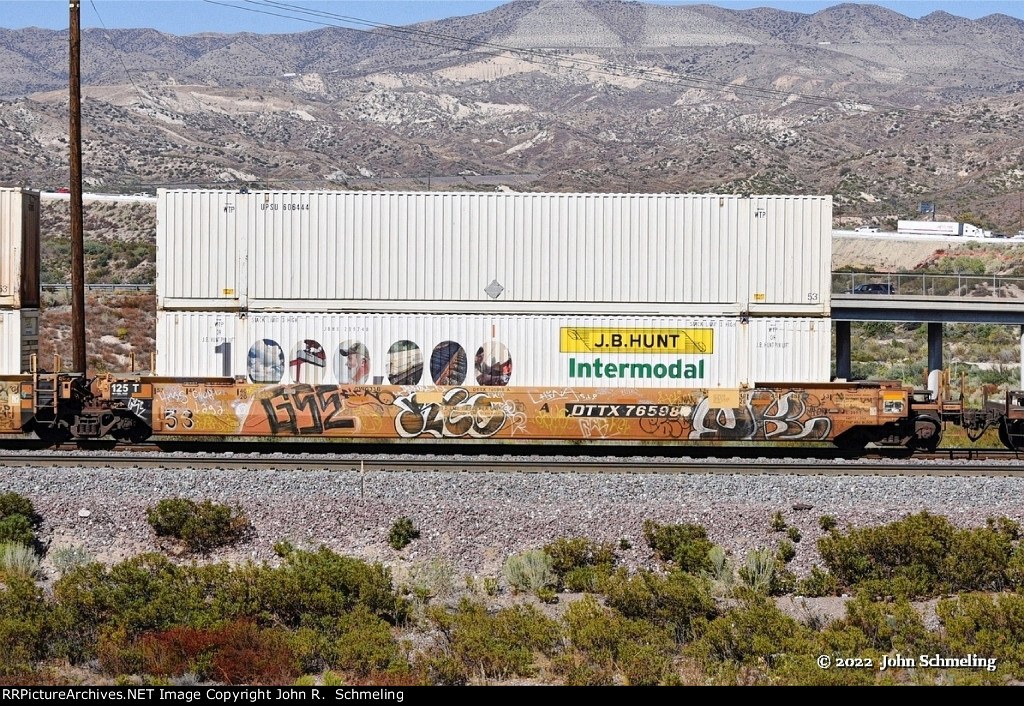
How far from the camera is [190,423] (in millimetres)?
19312

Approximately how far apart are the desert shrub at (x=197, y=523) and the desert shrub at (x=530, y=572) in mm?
3478

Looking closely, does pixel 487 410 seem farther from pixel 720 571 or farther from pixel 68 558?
pixel 68 558

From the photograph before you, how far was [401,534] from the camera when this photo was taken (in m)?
13.9

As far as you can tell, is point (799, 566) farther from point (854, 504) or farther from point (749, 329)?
point (749, 329)

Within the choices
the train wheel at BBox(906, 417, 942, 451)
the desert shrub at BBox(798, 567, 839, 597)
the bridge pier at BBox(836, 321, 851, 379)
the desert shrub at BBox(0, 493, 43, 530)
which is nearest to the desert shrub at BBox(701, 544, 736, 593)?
the desert shrub at BBox(798, 567, 839, 597)

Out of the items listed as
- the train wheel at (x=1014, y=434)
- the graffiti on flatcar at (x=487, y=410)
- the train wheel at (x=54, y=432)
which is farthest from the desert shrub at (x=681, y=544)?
the train wheel at (x=54, y=432)

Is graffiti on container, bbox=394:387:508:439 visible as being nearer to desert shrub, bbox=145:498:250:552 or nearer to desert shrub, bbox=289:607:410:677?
desert shrub, bbox=145:498:250:552

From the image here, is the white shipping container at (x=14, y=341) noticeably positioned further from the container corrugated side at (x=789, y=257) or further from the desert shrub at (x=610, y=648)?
the container corrugated side at (x=789, y=257)

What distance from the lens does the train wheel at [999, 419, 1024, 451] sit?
1973cm

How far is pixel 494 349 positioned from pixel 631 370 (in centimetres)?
244

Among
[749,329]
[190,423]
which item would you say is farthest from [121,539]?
[749,329]

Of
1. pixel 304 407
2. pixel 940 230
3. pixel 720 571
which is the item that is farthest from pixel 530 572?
pixel 940 230

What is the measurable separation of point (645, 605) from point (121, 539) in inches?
261

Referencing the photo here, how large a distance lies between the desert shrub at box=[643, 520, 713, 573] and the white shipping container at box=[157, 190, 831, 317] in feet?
22.7
